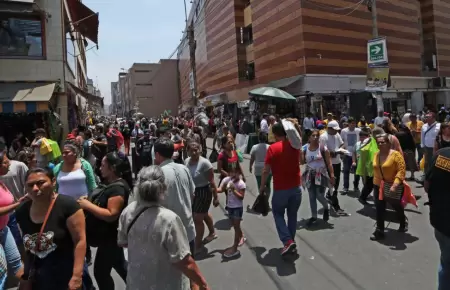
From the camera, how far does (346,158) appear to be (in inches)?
323

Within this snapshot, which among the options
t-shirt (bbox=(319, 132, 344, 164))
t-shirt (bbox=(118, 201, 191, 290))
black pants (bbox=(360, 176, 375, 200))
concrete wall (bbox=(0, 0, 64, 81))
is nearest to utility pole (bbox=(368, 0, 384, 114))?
t-shirt (bbox=(319, 132, 344, 164))

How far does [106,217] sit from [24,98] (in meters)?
10.3

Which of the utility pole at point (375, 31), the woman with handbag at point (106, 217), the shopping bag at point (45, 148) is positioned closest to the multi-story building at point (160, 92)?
the utility pole at point (375, 31)

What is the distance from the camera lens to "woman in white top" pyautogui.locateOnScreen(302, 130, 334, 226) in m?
5.79

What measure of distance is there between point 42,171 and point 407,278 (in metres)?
3.85

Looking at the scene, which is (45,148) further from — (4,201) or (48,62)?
(48,62)

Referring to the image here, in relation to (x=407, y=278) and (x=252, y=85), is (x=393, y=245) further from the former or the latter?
(x=252, y=85)

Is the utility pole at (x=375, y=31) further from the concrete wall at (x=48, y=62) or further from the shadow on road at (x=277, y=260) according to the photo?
the concrete wall at (x=48, y=62)

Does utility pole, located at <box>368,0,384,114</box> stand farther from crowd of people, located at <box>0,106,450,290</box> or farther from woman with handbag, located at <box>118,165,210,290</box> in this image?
woman with handbag, located at <box>118,165,210,290</box>

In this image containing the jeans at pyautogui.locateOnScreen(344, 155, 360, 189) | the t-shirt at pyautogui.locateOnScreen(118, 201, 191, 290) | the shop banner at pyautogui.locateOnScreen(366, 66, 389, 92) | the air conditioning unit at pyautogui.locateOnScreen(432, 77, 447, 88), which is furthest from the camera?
the air conditioning unit at pyautogui.locateOnScreen(432, 77, 447, 88)

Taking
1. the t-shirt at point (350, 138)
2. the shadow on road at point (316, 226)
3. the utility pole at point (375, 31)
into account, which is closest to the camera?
the shadow on road at point (316, 226)

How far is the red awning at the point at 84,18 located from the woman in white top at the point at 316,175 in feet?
41.7

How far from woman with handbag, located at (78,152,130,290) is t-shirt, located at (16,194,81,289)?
346 millimetres

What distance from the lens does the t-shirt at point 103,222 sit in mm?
3014
